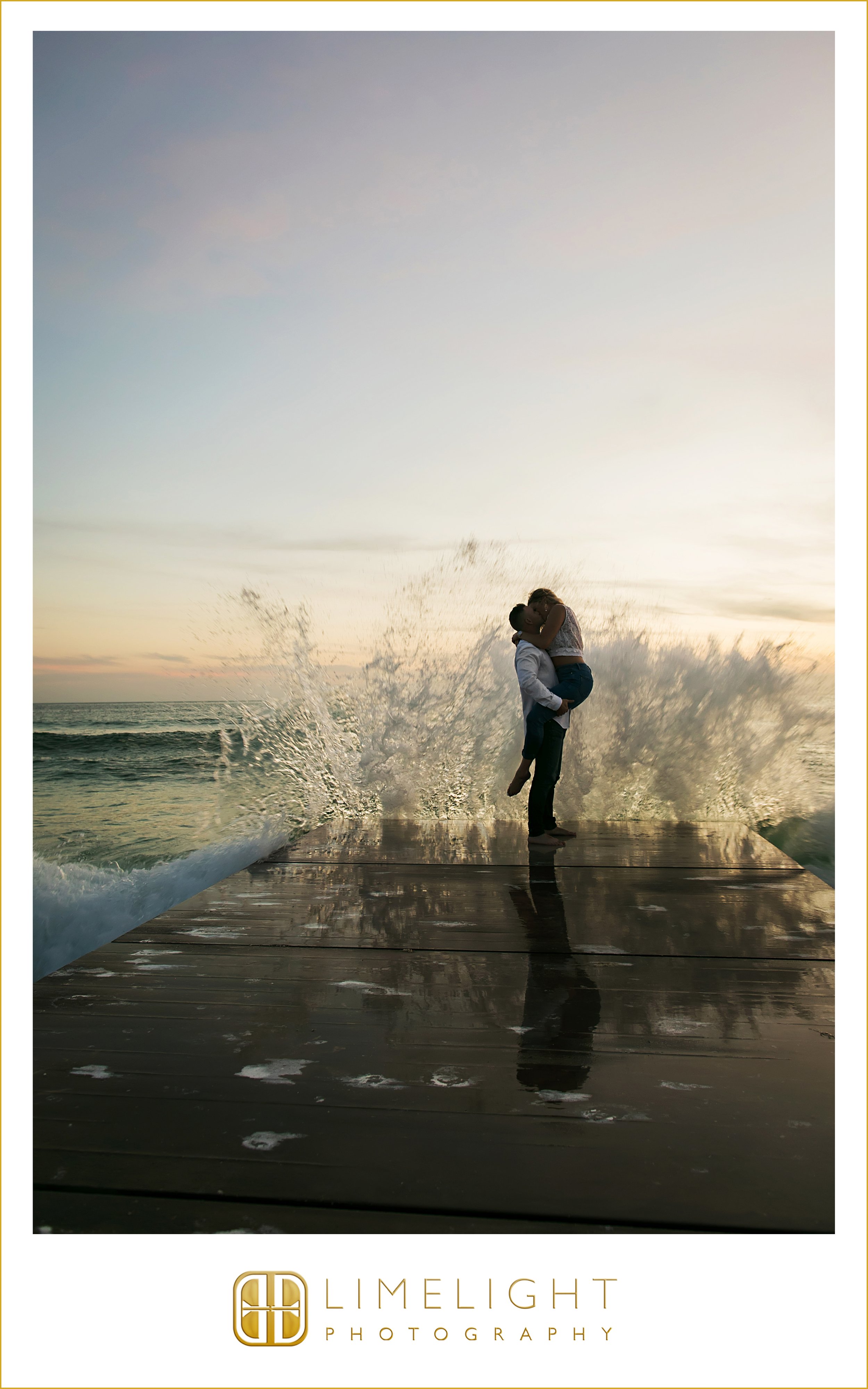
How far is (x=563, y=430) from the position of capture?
23.0ft

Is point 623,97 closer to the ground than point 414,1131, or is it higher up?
higher up

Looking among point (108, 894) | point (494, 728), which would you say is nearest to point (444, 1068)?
point (494, 728)

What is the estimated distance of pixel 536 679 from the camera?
12.0 feet

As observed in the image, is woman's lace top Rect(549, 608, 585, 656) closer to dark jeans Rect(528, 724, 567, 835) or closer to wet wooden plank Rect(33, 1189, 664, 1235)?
dark jeans Rect(528, 724, 567, 835)

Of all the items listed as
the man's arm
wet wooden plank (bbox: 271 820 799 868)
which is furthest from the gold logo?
the man's arm

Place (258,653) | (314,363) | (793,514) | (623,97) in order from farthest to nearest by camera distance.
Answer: (793,514) → (314,363) → (258,653) → (623,97)

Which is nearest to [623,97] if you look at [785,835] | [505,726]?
[505,726]

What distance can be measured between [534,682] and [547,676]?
14 cm

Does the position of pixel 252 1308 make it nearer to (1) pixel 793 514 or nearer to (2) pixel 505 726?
(2) pixel 505 726

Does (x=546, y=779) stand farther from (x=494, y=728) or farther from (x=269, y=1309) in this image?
(x=269, y=1309)

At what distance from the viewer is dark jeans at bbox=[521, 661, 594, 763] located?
3701 millimetres

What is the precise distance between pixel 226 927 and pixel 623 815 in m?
4.04

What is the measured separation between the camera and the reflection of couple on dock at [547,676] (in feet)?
→ 12.1

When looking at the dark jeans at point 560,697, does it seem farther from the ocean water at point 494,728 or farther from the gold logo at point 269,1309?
the gold logo at point 269,1309
